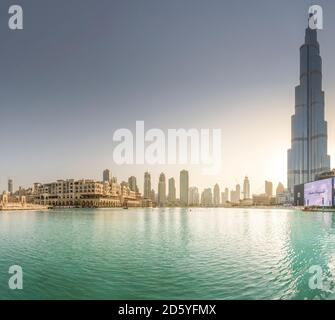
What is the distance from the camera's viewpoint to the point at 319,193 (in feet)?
320

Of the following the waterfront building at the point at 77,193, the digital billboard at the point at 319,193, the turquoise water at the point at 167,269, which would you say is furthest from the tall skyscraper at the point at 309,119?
the turquoise water at the point at 167,269

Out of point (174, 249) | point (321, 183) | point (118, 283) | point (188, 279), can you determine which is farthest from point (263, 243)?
point (321, 183)

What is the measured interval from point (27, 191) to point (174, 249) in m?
162

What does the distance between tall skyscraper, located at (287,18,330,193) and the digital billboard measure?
58.3m

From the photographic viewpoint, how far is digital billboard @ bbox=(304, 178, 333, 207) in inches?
3538

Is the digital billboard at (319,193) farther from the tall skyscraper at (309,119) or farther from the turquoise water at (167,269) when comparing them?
the turquoise water at (167,269)

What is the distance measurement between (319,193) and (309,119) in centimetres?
7746

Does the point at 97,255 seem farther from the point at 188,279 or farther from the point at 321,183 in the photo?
the point at 321,183

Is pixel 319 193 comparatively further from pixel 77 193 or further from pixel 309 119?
pixel 77 193

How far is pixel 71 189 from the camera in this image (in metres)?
133

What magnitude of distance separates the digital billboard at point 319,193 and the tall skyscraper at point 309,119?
58.3 m

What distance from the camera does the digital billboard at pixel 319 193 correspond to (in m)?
89.9

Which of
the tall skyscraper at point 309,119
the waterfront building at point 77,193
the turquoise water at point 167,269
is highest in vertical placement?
the tall skyscraper at point 309,119

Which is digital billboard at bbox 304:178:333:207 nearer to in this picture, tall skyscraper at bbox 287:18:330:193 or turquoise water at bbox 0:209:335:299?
tall skyscraper at bbox 287:18:330:193
